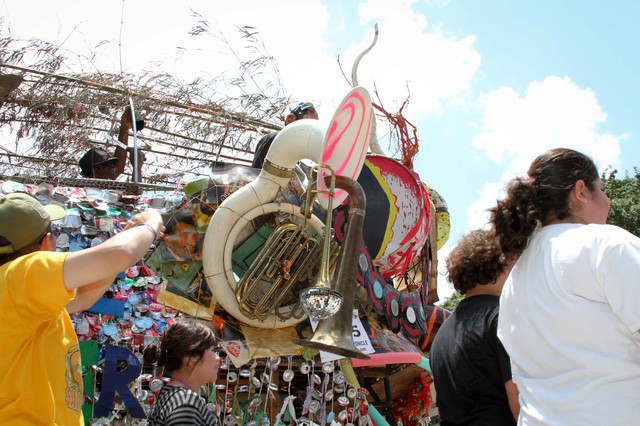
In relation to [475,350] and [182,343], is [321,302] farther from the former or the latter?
[182,343]

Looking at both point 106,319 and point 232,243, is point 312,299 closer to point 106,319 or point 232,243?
point 232,243

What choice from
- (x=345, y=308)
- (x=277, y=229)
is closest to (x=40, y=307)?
(x=345, y=308)

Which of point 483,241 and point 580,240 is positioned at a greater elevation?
point 580,240

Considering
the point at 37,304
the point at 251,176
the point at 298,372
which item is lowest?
the point at 298,372

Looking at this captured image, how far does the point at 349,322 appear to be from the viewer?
96.0 inches

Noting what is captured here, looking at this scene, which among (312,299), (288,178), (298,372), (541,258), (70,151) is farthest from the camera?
(70,151)

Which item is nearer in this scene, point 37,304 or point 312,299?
point 37,304

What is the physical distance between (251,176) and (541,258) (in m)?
2.29

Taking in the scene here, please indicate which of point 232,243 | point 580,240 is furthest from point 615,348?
point 232,243

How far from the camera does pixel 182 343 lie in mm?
2709

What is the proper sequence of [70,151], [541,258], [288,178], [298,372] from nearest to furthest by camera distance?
[541,258]
[288,178]
[298,372]
[70,151]

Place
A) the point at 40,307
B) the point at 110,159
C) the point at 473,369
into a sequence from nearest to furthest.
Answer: the point at 40,307 < the point at 473,369 < the point at 110,159

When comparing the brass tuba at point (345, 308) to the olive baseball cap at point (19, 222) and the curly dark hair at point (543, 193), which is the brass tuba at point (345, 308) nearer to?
the curly dark hair at point (543, 193)

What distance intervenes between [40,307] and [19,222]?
0.33 metres
